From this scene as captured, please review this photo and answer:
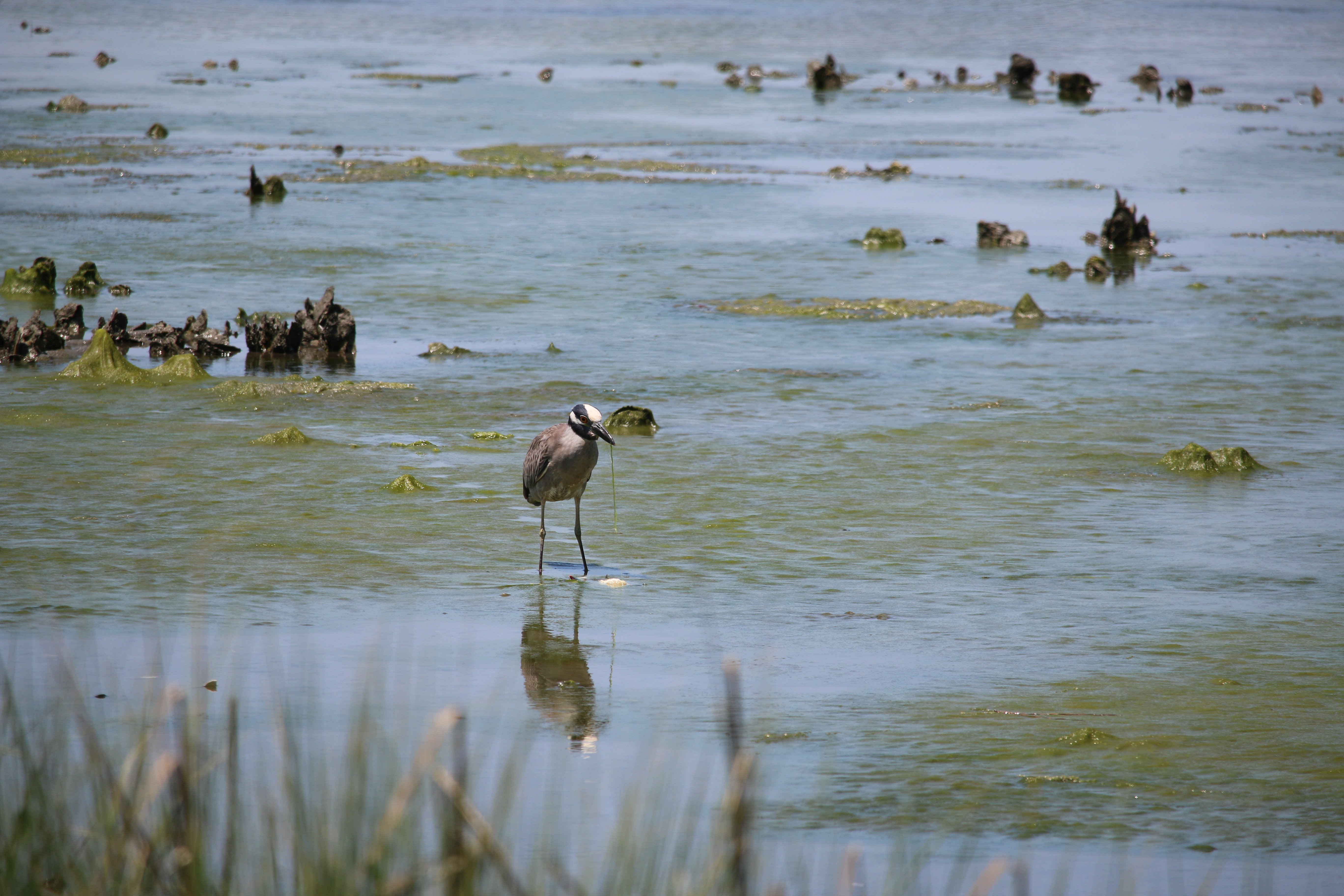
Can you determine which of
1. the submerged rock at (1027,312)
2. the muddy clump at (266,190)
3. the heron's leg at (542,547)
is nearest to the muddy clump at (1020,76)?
the muddy clump at (266,190)

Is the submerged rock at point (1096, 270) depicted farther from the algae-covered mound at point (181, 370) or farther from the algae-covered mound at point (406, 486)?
Result: the algae-covered mound at point (406, 486)

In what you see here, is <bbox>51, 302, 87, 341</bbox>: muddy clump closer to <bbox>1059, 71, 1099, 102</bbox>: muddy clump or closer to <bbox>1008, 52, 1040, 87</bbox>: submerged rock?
<bbox>1059, 71, 1099, 102</bbox>: muddy clump

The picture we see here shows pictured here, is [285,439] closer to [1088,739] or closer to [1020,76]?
[1088,739]

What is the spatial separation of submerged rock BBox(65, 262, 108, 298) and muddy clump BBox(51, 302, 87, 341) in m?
A: 1.81

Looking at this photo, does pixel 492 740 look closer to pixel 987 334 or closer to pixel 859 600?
pixel 859 600

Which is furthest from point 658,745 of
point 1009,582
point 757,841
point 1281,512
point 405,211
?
point 405,211

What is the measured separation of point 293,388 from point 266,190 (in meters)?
10.4

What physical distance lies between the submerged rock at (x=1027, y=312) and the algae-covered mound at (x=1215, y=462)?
513cm

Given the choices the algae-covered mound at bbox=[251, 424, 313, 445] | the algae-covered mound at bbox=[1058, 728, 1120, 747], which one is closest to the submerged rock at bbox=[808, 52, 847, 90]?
the algae-covered mound at bbox=[251, 424, 313, 445]

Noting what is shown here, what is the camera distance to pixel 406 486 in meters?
9.52

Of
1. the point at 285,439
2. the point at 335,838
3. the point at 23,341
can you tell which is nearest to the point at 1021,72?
the point at 23,341

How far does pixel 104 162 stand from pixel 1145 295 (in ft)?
53.0

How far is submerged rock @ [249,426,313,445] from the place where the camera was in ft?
34.6

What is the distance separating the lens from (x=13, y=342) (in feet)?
42.0
